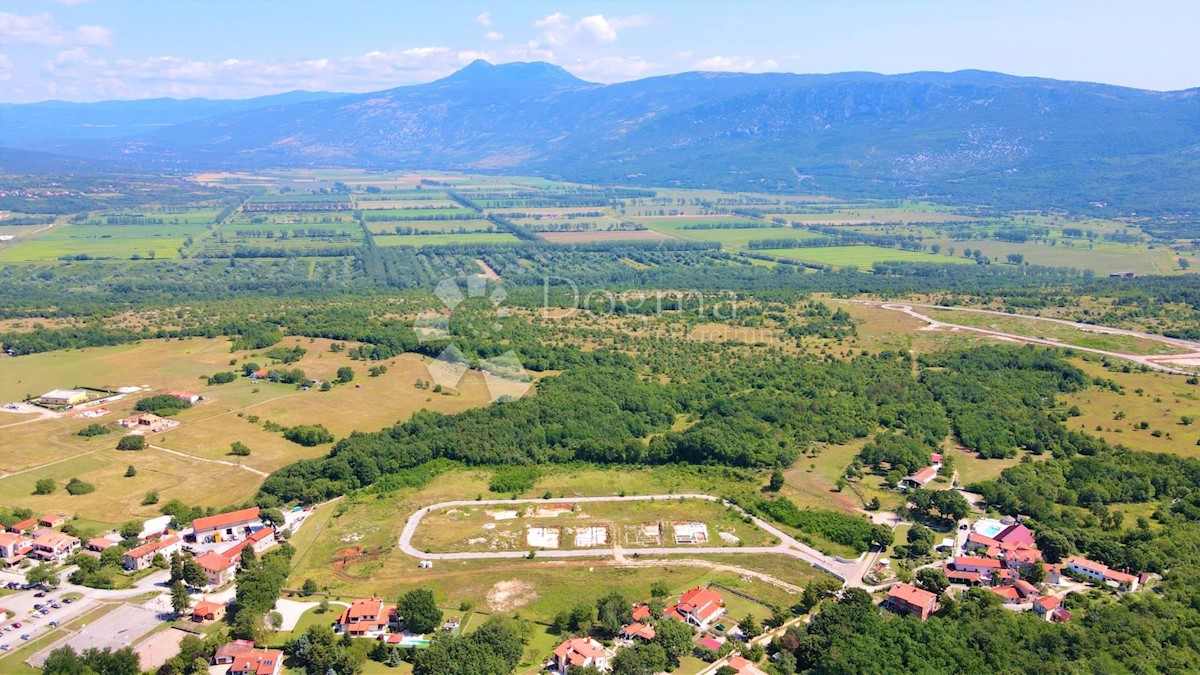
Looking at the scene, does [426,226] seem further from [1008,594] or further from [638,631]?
[1008,594]

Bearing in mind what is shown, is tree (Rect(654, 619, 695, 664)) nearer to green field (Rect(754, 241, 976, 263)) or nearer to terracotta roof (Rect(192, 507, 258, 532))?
terracotta roof (Rect(192, 507, 258, 532))

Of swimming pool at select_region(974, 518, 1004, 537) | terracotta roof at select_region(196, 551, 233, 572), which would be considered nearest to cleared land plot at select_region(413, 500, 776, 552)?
terracotta roof at select_region(196, 551, 233, 572)

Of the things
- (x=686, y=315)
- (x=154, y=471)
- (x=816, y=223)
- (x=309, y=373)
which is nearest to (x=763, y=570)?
(x=154, y=471)

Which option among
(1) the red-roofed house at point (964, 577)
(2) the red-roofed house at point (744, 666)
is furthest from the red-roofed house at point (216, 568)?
(1) the red-roofed house at point (964, 577)

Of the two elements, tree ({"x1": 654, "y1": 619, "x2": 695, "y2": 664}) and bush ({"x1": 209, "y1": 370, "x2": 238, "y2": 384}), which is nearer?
tree ({"x1": 654, "y1": 619, "x2": 695, "y2": 664})

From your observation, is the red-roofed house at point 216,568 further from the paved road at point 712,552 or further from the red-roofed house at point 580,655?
the red-roofed house at point 580,655

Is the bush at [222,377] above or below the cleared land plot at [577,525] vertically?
above

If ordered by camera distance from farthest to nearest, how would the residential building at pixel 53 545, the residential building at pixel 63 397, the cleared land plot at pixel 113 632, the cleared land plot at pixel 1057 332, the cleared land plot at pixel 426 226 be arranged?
the cleared land plot at pixel 426 226
the cleared land plot at pixel 1057 332
the residential building at pixel 63 397
the residential building at pixel 53 545
the cleared land plot at pixel 113 632

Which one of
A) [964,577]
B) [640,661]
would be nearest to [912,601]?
[964,577]
